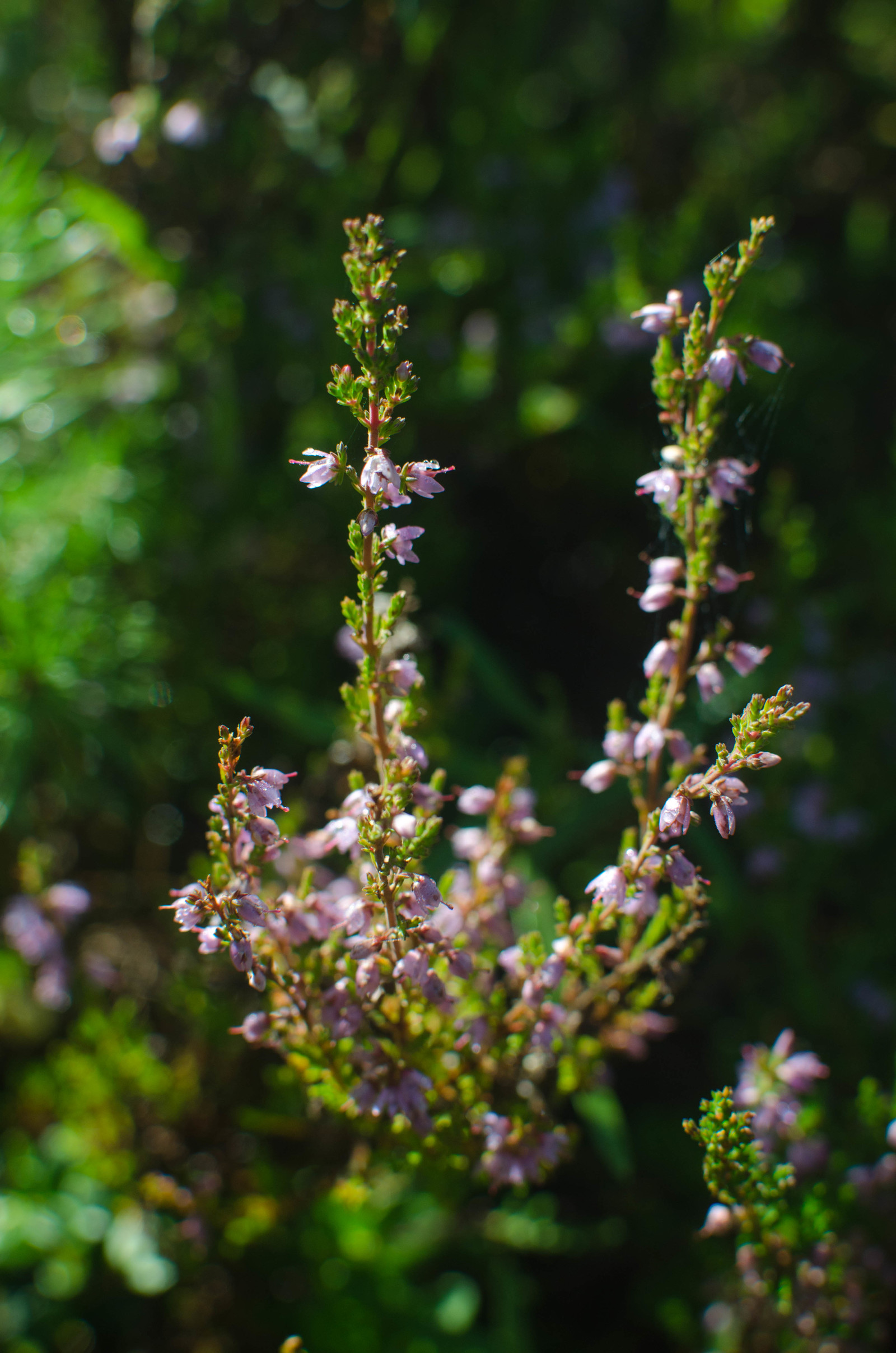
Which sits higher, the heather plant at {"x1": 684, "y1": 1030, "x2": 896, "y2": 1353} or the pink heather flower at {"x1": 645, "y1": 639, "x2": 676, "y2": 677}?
the pink heather flower at {"x1": 645, "y1": 639, "x2": 676, "y2": 677}

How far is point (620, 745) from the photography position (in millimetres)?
945

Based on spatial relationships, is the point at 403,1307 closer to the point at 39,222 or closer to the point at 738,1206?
the point at 738,1206

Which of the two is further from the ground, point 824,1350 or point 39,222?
point 39,222

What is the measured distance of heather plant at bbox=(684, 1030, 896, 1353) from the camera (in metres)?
1.00

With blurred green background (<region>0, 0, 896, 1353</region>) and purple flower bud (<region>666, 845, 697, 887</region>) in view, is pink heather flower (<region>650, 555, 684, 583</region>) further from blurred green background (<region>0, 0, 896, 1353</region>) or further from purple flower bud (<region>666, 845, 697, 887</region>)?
blurred green background (<region>0, 0, 896, 1353</region>)

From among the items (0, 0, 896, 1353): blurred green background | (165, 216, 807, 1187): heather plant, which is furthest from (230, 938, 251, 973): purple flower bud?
(0, 0, 896, 1353): blurred green background

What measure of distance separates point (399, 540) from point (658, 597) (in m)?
0.33

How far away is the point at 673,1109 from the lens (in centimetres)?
156

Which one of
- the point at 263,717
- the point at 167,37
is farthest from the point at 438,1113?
the point at 167,37

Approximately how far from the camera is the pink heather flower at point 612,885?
32.2 inches

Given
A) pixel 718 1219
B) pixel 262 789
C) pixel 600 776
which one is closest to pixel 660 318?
pixel 600 776

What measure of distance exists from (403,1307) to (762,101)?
10.1 ft

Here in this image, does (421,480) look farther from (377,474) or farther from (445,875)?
(445,875)

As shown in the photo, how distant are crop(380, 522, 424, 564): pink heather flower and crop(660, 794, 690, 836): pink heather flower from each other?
283 mm
